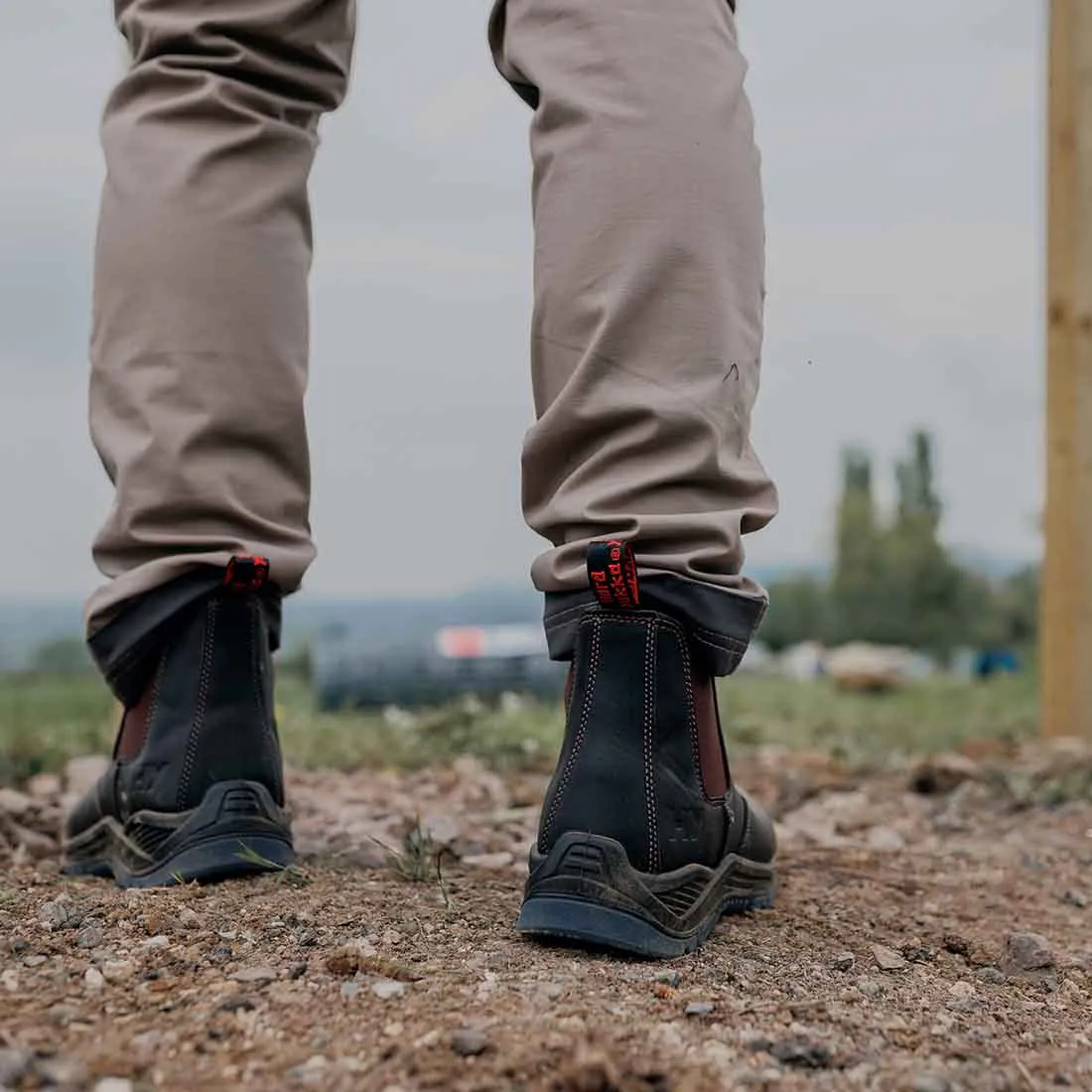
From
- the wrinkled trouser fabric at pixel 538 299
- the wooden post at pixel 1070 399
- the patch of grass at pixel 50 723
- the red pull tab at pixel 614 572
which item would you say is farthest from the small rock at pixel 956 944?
the wooden post at pixel 1070 399

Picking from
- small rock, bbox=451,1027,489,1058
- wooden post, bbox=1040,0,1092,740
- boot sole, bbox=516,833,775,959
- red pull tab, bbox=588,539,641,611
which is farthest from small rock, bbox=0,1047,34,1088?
wooden post, bbox=1040,0,1092,740

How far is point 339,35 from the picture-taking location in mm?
1487

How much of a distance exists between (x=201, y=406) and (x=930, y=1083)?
3.01 ft

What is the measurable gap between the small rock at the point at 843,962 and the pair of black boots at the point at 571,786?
116 millimetres

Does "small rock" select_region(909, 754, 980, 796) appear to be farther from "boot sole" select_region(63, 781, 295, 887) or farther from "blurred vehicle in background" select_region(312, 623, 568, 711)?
"blurred vehicle in background" select_region(312, 623, 568, 711)

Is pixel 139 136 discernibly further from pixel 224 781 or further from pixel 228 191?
pixel 224 781

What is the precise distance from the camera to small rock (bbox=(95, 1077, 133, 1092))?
87 centimetres

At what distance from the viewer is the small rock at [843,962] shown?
1.24m

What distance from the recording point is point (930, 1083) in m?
0.93

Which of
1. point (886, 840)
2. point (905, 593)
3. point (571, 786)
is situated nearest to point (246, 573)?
point (571, 786)

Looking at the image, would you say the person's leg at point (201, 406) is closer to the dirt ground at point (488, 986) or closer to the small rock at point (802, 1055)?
the dirt ground at point (488, 986)

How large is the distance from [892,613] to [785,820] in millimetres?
4203

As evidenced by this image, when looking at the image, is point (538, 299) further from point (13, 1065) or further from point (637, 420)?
point (13, 1065)

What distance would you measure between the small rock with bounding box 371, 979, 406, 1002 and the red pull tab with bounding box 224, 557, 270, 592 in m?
0.50
